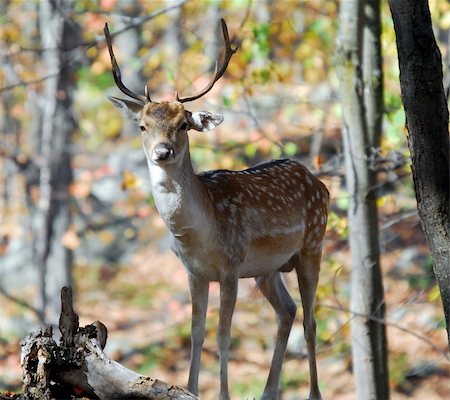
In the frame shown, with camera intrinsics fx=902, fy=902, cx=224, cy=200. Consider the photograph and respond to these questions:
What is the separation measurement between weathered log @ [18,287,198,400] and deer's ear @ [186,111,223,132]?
4.98 feet

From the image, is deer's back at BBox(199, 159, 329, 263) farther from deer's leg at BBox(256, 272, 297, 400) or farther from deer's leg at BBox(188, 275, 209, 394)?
deer's leg at BBox(256, 272, 297, 400)

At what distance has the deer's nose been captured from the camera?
5.19 metres

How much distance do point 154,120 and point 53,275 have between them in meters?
6.85

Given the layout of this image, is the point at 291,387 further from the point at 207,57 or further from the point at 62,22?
the point at 207,57

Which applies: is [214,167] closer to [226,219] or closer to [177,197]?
[226,219]

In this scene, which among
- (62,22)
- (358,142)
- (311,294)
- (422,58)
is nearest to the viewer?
Answer: (422,58)

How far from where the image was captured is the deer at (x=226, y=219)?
17.9 feet

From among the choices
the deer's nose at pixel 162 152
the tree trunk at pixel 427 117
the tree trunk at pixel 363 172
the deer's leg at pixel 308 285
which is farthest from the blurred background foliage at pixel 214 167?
the tree trunk at pixel 427 117

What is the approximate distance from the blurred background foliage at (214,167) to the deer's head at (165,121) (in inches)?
74.8

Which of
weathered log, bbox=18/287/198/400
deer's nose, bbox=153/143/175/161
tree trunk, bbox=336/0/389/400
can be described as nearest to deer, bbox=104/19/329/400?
deer's nose, bbox=153/143/175/161

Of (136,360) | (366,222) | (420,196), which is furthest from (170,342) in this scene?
(420,196)

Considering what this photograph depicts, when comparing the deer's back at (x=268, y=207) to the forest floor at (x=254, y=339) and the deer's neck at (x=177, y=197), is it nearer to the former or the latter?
the deer's neck at (x=177, y=197)

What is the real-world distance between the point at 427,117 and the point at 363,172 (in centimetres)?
311

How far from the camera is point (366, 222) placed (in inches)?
298
